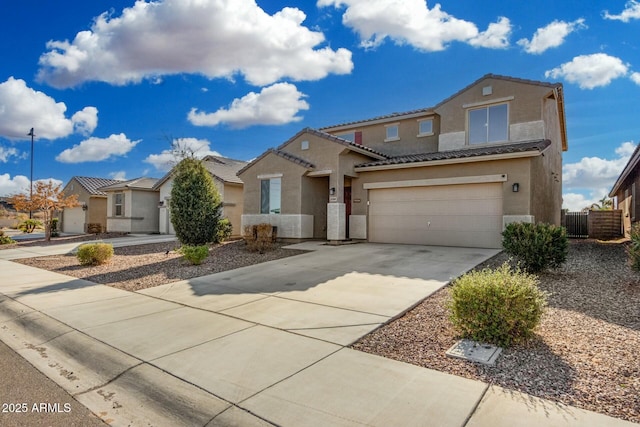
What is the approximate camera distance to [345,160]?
52.6ft

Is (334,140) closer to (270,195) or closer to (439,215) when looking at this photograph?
(270,195)

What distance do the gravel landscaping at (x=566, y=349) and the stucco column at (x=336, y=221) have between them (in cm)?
842

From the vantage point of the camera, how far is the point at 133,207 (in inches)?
1028

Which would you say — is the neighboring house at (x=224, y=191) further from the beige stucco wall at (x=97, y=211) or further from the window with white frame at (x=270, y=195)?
the beige stucco wall at (x=97, y=211)

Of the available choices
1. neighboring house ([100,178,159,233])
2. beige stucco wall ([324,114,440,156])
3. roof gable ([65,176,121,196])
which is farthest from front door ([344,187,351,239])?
roof gable ([65,176,121,196])

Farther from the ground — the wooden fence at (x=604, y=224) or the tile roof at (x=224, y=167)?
the tile roof at (x=224, y=167)

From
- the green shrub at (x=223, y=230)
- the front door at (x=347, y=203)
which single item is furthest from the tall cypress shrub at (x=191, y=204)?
the front door at (x=347, y=203)

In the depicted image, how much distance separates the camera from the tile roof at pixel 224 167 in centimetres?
2220

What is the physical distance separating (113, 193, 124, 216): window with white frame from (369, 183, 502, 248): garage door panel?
63.6 feet

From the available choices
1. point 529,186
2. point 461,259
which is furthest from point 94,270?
point 529,186

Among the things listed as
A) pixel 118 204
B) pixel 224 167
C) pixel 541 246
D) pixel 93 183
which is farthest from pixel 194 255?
pixel 93 183

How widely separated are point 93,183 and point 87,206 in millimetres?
2554

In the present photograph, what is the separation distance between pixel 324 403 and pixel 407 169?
1271 centimetres

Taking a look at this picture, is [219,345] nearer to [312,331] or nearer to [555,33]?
[312,331]
